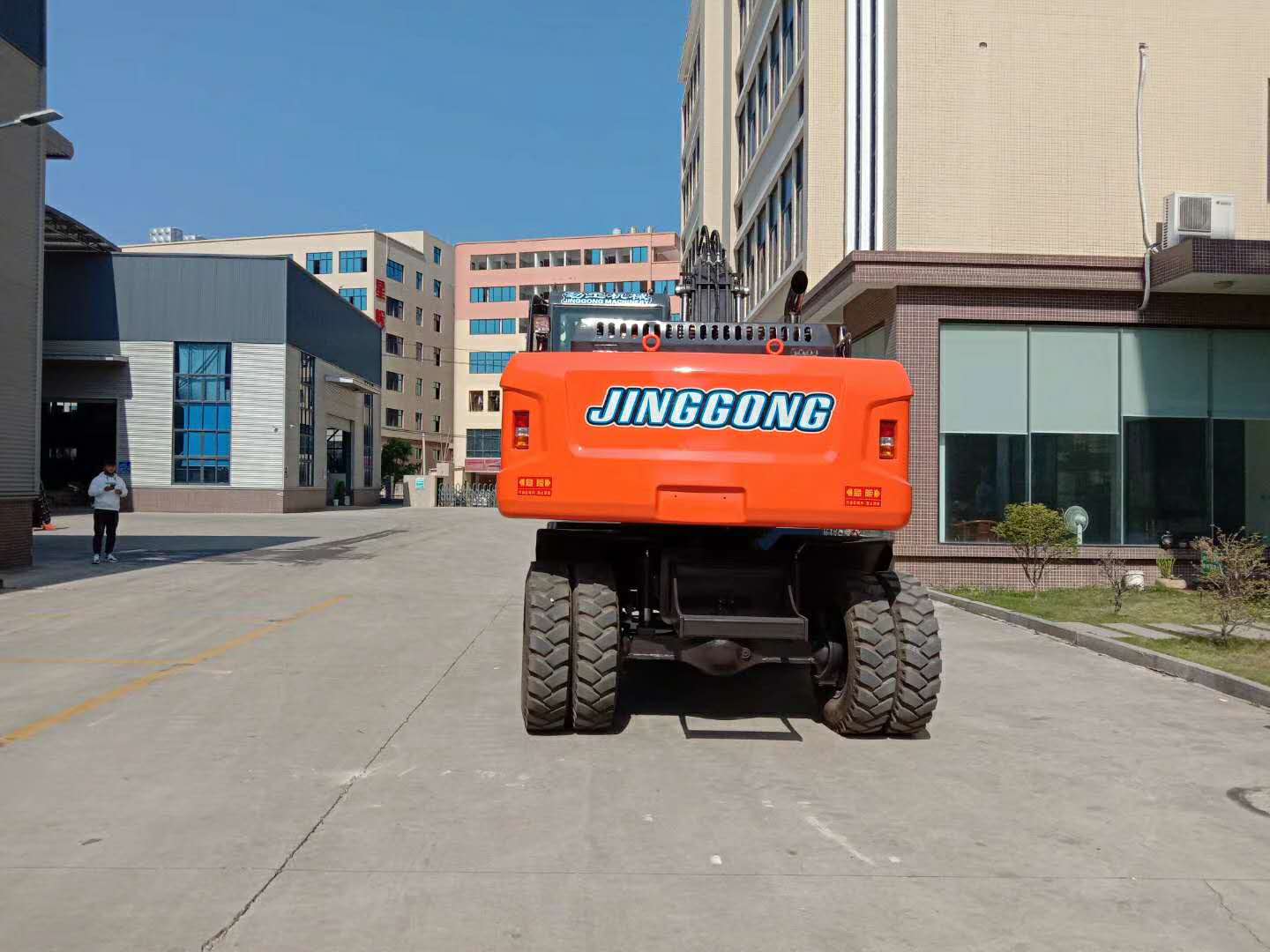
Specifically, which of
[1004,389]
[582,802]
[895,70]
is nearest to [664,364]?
[582,802]

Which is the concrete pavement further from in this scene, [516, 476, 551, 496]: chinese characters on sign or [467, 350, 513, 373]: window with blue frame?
[467, 350, 513, 373]: window with blue frame

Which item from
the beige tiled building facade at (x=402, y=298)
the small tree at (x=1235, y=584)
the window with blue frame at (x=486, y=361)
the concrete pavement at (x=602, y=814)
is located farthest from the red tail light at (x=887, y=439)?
the window with blue frame at (x=486, y=361)

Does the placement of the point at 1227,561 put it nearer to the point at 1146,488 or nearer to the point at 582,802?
the point at 1146,488

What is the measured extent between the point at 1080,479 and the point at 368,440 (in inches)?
1983

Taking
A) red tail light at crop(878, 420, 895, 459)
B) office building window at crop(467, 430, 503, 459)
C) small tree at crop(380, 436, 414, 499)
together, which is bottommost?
red tail light at crop(878, 420, 895, 459)

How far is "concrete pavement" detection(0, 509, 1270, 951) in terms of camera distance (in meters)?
3.68

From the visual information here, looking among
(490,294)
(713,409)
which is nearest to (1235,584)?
(713,409)

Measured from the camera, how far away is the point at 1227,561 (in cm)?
988

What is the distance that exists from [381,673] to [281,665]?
988 mm

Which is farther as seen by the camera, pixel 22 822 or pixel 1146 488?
pixel 1146 488

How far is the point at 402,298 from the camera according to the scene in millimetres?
83312

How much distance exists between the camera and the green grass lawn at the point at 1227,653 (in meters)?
8.61

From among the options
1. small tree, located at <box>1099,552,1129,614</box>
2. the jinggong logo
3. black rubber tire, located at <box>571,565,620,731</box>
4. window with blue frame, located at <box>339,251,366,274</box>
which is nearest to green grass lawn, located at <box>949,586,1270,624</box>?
small tree, located at <box>1099,552,1129,614</box>

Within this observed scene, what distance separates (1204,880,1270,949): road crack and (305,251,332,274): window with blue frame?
83.0 meters
